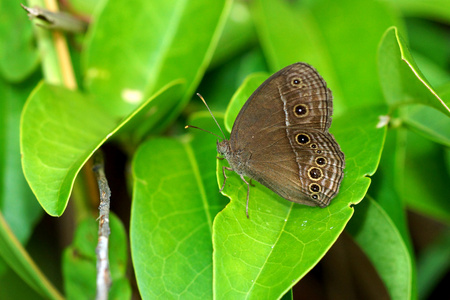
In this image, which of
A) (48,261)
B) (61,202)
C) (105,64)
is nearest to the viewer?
(61,202)

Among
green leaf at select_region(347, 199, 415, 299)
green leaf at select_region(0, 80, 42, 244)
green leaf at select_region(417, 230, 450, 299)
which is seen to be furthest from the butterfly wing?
green leaf at select_region(417, 230, 450, 299)

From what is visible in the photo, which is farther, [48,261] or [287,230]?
[48,261]

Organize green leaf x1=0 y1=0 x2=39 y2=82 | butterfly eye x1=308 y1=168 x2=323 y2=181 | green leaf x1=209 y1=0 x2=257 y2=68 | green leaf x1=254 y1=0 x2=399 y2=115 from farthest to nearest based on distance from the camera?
green leaf x1=209 y1=0 x2=257 y2=68
green leaf x1=254 y1=0 x2=399 y2=115
green leaf x1=0 y1=0 x2=39 y2=82
butterfly eye x1=308 y1=168 x2=323 y2=181

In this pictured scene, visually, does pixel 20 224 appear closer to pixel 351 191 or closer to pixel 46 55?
pixel 46 55

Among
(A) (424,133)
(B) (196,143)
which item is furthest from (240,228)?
(A) (424,133)

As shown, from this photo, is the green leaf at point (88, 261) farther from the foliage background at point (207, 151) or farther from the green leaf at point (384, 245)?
the green leaf at point (384, 245)

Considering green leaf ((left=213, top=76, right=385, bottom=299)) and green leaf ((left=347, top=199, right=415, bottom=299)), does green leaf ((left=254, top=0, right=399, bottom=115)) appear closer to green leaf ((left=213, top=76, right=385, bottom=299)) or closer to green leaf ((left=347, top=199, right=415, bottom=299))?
green leaf ((left=213, top=76, right=385, bottom=299))

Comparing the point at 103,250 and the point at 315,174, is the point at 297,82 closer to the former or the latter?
the point at 315,174
